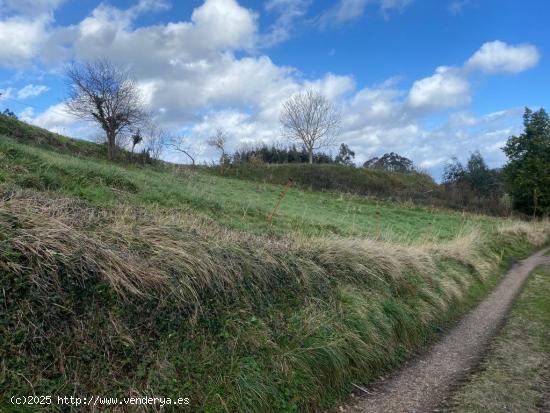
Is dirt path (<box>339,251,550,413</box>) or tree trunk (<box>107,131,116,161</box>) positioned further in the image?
tree trunk (<box>107,131,116,161</box>)

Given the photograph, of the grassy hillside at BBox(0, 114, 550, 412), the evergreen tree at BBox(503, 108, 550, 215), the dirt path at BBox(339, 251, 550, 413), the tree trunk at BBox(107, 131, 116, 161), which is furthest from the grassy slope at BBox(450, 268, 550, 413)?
the evergreen tree at BBox(503, 108, 550, 215)

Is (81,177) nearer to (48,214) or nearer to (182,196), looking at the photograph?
(182,196)

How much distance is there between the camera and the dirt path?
16.4ft

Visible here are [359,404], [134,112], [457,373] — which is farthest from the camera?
[134,112]

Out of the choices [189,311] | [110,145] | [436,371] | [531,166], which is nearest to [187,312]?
[189,311]

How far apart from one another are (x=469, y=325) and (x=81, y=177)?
31.1 feet

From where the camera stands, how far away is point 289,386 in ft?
15.2

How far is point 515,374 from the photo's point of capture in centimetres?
575

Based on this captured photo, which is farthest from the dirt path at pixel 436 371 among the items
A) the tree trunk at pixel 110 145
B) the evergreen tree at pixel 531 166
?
the evergreen tree at pixel 531 166

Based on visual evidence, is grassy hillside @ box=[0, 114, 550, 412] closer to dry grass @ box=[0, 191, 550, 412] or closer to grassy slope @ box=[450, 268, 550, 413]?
dry grass @ box=[0, 191, 550, 412]

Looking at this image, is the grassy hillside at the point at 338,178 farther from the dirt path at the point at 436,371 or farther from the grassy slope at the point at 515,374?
the grassy slope at the point at 515,374

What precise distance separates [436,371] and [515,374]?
1006 millimetres

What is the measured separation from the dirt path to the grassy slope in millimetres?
218

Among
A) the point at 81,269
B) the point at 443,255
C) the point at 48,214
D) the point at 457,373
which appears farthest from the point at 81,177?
the point at 443,255
